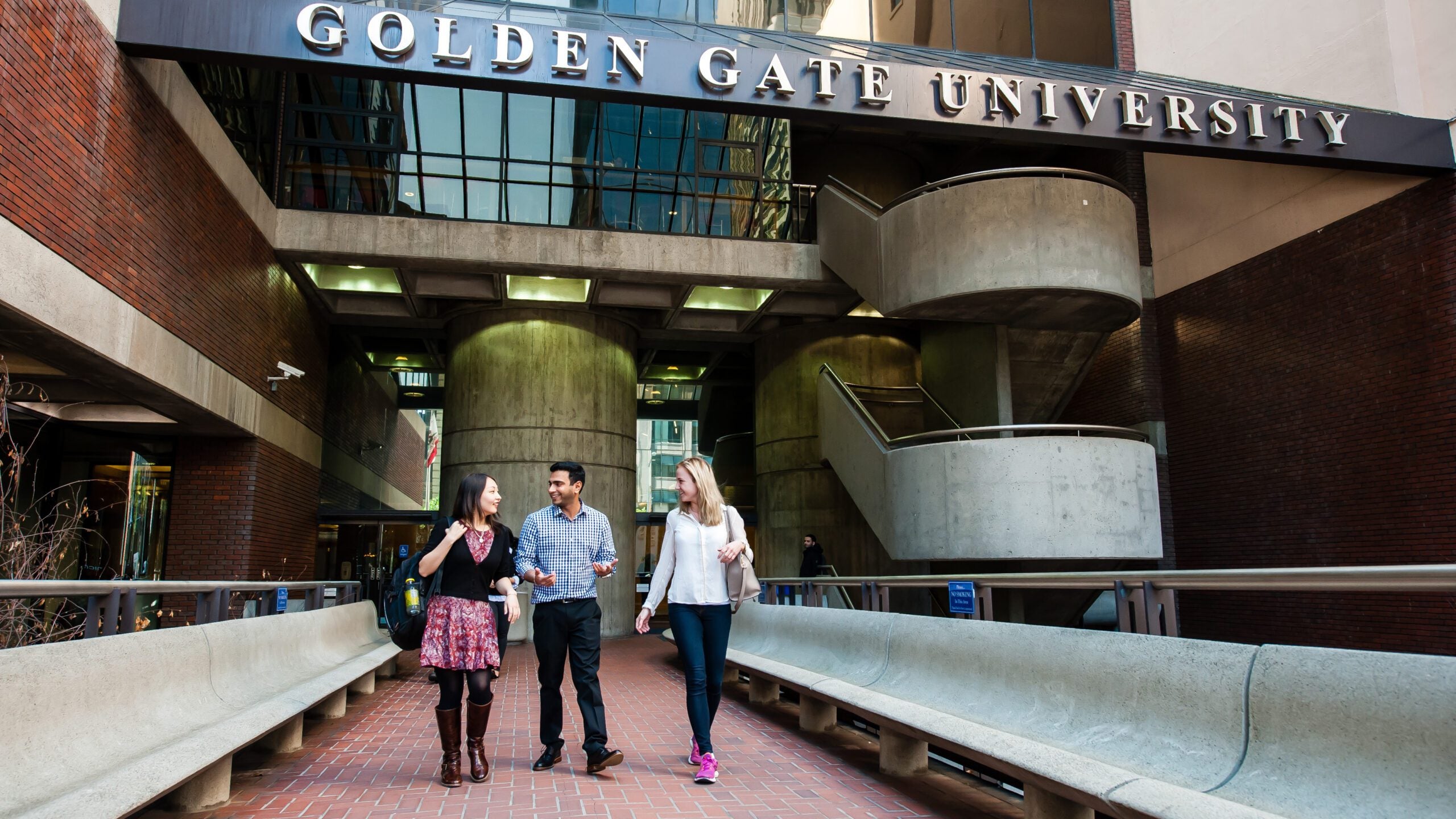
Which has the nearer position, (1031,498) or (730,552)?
(730,552)

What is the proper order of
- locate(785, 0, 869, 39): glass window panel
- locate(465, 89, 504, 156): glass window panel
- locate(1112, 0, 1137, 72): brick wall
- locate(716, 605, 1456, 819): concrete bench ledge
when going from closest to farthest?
1. locate(716, 605, 1456, 819): concrete bench ledge
2. locate(465, 89, 504, 156): glass window panel
3. locate(1112, 0, 1137, 72): brick wall
4. locate(785, 0, 869, 39): glass window panel

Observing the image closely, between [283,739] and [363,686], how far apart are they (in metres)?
3.18

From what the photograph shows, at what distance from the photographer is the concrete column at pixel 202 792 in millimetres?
4531

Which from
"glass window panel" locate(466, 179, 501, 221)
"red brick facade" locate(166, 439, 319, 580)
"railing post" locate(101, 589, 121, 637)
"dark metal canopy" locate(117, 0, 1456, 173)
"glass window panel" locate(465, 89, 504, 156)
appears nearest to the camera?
"railing post" locate(101, 589, 121, 637)

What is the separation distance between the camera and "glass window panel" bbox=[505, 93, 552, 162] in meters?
18.5

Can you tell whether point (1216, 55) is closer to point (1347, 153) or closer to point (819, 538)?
point (1347, 153)

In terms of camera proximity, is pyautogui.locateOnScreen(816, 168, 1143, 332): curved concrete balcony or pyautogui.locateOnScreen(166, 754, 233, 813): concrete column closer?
pyautogui.locateOnScreen(166, 754, 233, 813): concrete column

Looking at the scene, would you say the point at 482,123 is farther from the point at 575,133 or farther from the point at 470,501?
the point at 470,501

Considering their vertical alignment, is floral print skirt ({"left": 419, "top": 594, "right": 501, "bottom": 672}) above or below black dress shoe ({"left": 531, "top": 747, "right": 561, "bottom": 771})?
above

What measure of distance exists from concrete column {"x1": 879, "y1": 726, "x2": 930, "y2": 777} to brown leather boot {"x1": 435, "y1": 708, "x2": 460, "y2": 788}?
95.3 inches

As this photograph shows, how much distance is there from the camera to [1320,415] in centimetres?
1453

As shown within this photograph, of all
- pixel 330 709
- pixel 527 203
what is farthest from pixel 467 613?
pixel 527 203

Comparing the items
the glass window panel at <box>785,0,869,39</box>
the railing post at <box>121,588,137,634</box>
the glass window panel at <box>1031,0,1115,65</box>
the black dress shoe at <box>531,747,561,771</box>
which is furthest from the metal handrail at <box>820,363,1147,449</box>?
the railing post at <box>121,588,137,634</box>

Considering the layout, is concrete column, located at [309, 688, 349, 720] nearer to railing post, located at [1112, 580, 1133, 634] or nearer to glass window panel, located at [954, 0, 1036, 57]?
railing post, located at [1112, 580, 1133, 634]
